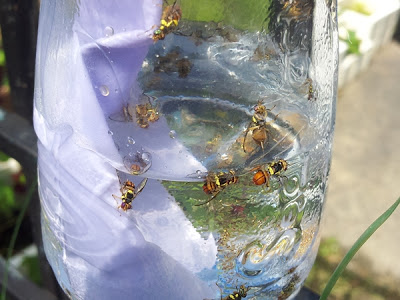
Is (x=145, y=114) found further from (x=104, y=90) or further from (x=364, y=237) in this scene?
(x=364, y=237)

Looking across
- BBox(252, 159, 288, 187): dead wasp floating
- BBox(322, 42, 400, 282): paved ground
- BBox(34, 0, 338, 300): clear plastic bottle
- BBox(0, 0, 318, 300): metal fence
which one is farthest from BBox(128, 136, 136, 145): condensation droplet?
BBox(322, 42, 400, 282): paved ground

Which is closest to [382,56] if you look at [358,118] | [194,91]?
[358,118]

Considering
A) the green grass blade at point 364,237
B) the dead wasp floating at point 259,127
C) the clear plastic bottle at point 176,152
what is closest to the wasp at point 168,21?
the clear plastic bottle at point 176,152

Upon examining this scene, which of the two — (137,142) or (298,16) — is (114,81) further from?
(298,16)

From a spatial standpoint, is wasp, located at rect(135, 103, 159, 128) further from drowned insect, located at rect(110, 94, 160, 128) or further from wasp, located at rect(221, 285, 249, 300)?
wasp, located at rect(221, 285, 249, 300)

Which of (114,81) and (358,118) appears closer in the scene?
(114,81)

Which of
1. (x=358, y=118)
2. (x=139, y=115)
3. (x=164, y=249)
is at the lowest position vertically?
(x=358, y=118)
